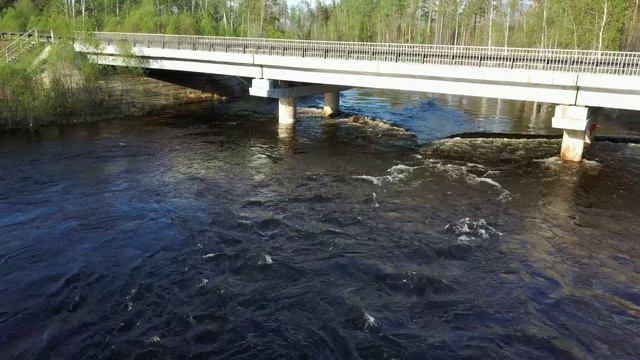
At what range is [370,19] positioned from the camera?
11431cm

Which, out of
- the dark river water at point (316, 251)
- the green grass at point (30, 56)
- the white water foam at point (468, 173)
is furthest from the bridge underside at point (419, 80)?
the green grass at point (30, 56)

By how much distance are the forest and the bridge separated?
2116 centimetres

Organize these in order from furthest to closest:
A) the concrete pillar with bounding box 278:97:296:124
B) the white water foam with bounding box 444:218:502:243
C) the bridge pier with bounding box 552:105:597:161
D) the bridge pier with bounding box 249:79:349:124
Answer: the concrete pillar with bounding box 278:97:296:124
the bridge pier with bounding box 249:79:349:124
the bridge pier with bounding box 552:105:597:161
the white water foam with bounding box 444:218:502:243

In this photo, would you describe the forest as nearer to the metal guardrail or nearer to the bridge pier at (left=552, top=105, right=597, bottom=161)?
the metal guardrail

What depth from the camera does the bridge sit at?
26.4 m

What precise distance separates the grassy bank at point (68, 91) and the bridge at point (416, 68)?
2602mm

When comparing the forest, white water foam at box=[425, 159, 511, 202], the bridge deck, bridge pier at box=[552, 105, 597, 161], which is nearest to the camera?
white water foam at box=[425, 159, 511, 202]

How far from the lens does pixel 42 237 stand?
18.8m

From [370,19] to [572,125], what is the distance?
307 ft

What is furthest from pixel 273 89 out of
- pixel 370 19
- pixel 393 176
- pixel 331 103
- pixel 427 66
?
pixel 370 19

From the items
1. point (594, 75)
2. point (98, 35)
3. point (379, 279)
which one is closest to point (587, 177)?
point (594, 75)

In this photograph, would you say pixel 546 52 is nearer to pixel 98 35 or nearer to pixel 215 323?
pixel 215 323

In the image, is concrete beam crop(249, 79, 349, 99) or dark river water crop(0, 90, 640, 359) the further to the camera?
concrete beam crop(249, 79, 349, 99)

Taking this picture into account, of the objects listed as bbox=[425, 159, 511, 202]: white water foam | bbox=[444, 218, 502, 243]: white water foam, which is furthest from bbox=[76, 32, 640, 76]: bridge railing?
bbox=[444, 218, 502, 243]: white water foam
